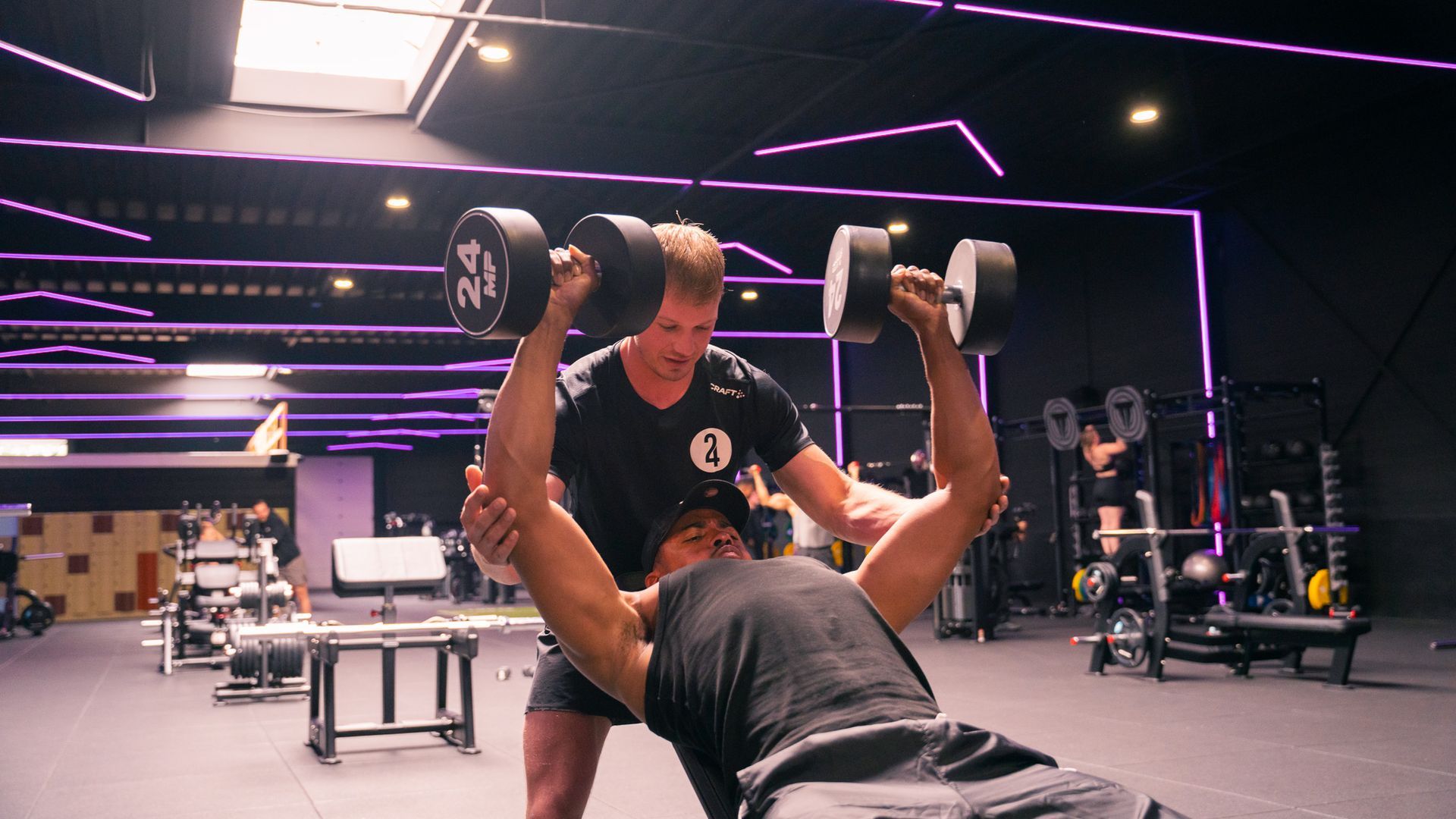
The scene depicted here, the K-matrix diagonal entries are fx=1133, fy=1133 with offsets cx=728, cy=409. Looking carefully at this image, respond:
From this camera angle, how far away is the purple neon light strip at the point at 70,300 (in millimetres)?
9180

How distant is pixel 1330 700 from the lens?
4.71 metres

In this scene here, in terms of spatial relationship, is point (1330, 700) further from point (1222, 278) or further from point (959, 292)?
point (1222, 278)

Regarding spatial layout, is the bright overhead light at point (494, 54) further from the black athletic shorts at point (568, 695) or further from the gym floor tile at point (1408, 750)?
the gym floor tile at point (1408, 750)

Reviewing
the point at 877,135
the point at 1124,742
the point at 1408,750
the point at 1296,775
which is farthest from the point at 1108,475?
the point at 1296,775

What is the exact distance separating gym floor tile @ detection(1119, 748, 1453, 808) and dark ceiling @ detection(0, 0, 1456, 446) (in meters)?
3.47

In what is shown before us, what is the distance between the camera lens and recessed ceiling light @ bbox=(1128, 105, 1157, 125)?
7.16m

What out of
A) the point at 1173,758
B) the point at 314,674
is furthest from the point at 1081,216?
the point at 314,674

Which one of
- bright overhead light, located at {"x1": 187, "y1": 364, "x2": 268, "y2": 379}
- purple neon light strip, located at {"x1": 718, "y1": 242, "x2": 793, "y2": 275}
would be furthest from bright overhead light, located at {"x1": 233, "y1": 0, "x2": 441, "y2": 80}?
bright overhead light, located at {"x1": 187, "y1": 364, "x2": 268, "y2": 379}

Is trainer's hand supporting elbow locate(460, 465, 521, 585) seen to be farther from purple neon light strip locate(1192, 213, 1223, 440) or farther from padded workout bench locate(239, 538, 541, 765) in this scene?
purple neon light strip locate(1192, 213, 1223, 440)

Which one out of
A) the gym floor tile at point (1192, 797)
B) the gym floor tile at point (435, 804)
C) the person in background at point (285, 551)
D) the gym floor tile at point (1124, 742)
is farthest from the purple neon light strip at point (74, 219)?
the gym floor tile at point (1192, 797)

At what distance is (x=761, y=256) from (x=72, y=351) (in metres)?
7.12

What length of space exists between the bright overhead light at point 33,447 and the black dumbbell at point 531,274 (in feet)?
50.0

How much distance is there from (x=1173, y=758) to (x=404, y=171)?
5.75 meters

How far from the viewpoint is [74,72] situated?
566cm
